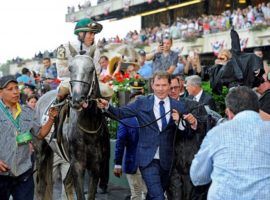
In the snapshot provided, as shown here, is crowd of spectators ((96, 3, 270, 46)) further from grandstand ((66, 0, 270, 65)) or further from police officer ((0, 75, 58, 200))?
police officer ((0, 75, 58, 200))

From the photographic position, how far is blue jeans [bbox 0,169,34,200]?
20.6ft

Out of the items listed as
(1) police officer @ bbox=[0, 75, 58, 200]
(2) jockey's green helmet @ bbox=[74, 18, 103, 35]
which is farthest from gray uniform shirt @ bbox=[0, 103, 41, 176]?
(2) jockey's green helmet @ bbox=[74, 18, 103, 35]

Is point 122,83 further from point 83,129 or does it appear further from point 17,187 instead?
point 17,187

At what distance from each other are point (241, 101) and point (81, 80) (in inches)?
127

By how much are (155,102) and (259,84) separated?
171 cm

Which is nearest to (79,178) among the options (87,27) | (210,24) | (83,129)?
(83,129)

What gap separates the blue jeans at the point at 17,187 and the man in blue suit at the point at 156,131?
132 centimetres

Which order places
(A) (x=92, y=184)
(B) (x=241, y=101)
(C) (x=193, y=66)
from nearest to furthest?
1. (B) (x=241, y=101)
2. (A) (x=92, y=184)
3. (C) (x=193, y=66)

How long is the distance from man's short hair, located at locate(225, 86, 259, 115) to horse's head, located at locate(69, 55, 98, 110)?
295 cm

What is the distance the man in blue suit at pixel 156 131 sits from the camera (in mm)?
6691

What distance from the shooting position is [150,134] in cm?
679

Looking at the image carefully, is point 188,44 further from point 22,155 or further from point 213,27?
point 22,155

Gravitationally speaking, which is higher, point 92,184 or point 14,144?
point 14,144

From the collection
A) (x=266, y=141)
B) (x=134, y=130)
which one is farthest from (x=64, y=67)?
(x=266, y=141)
